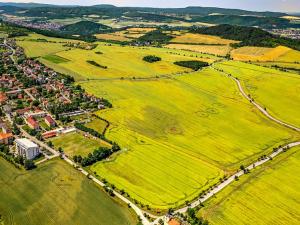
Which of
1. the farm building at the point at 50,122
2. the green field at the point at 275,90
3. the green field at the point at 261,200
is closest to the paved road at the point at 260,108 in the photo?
the green field at the point at 275,90

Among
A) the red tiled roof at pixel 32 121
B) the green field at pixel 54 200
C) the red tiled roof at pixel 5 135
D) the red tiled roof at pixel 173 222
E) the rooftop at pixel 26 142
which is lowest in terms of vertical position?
the green field at pixel 54 200

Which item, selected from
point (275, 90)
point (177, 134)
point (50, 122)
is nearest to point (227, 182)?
point (177, 134)

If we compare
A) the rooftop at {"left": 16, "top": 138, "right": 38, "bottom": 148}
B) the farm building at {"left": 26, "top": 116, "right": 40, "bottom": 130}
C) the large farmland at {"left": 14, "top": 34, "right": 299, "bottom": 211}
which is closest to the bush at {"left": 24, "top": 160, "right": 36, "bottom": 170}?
the rooftop at {"left": 16, "top": 138, "right": 38, "bottom": 148}

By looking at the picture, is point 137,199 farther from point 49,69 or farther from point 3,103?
point 49,69

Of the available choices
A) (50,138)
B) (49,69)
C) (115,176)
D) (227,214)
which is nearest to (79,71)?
(49,69)

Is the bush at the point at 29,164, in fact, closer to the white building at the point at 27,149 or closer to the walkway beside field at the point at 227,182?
the white building at the point at 27,149

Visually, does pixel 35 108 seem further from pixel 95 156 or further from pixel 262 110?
pixel 262 110

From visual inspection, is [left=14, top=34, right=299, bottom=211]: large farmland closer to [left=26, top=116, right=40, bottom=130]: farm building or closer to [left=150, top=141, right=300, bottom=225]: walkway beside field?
[left=150, top=141, right=300, bottom=225]: walkway beside field
